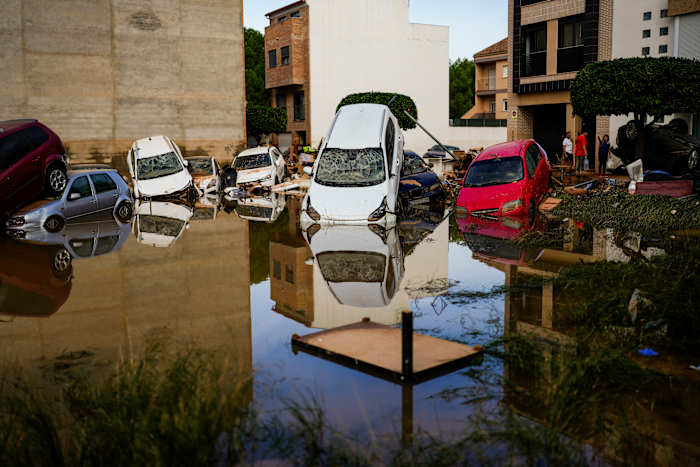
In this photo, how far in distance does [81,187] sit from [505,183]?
37.1 ft

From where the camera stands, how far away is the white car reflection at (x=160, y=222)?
14.4 m

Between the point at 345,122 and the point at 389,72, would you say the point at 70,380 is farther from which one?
the point at 389,72

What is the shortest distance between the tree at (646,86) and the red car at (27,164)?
17.9 m

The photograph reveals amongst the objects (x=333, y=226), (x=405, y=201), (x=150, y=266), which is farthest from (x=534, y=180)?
(x=150, y=266)

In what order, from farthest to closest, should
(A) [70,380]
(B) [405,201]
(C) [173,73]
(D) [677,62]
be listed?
(C) [173,73] → (D) [677,62] → (B) [405,201] → (A) [70,380]

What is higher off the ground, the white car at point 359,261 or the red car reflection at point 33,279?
the white car at point 359,261

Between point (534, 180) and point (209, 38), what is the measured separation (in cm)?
2348

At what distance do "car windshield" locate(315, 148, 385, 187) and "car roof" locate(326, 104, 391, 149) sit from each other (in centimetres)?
22

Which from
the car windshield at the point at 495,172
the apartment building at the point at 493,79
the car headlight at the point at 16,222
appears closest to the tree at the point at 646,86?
the car windshield at the point at 495,172

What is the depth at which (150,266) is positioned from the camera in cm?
1119

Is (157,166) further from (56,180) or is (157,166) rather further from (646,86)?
(646,86)

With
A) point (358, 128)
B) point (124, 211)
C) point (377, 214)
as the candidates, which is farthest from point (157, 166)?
point (377, 214)

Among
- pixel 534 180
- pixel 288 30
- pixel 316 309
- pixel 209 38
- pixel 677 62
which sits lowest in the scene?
pixel 316 309

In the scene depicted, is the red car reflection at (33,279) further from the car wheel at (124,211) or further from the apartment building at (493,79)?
the apartment building at (493,79)
